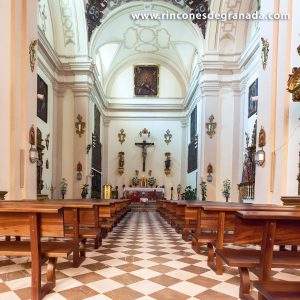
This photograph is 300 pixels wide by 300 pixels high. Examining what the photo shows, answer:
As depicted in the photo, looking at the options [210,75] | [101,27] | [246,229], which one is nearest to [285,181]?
[246,229]

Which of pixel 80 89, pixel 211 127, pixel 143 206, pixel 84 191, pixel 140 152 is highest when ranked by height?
pixel 80 89

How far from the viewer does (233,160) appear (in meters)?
13.9

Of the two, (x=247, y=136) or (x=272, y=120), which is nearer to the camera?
(x=272, y=120)

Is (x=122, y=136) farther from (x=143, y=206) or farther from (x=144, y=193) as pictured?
(x=143, y=206)

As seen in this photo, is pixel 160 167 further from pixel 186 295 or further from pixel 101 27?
pixel 186 295

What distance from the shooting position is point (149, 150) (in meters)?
21.3

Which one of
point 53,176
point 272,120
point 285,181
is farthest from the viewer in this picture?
point 53,176

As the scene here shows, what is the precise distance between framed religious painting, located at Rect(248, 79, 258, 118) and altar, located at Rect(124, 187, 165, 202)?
27.1ft

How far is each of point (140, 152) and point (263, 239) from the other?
740 inches

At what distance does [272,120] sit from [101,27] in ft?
36.0

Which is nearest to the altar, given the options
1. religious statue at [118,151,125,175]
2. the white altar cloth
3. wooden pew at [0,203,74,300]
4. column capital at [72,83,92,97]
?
the white altar cloth

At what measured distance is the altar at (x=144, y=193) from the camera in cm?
1892

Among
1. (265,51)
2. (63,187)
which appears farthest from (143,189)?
(265,51)

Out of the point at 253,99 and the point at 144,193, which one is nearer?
the point at 253,99
